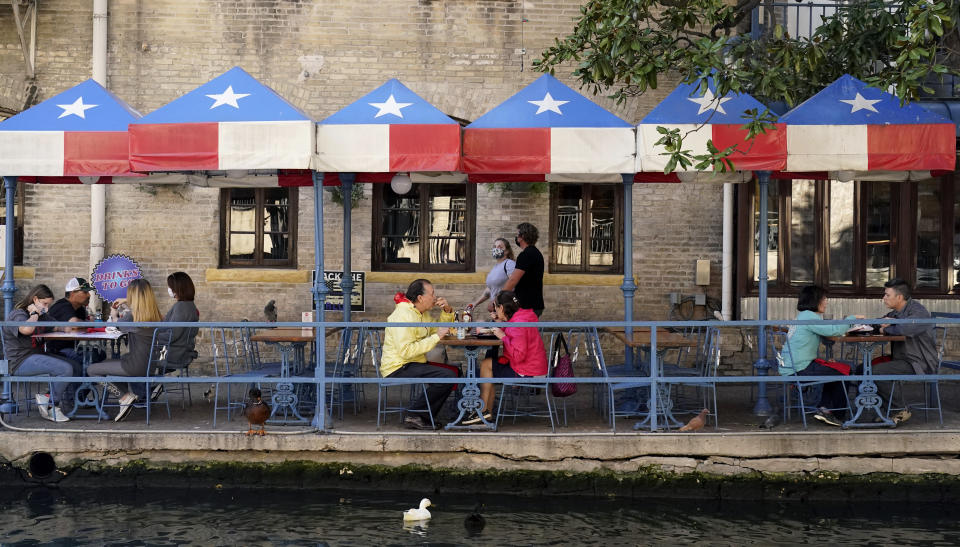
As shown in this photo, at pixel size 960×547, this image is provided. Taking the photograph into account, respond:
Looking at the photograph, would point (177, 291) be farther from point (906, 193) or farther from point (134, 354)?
point (906, 193)

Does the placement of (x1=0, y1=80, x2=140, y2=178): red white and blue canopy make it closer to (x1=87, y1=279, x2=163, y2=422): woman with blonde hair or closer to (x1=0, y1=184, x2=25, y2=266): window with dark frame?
(x1=87, y1=279, x2=163, y2=422): woman with blonde hair

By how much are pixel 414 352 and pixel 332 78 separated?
557 centimetres

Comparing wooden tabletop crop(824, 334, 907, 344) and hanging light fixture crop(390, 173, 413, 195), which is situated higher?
hanging light fixture crop(390, 173, 413, 195)

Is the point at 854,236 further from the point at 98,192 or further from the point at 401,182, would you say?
the point at 98,192

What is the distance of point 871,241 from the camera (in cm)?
1305

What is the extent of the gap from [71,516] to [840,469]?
20.1 ft

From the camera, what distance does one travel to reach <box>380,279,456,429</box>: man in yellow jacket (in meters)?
8.83

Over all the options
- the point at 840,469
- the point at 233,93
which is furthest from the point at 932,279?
the point at 233,93

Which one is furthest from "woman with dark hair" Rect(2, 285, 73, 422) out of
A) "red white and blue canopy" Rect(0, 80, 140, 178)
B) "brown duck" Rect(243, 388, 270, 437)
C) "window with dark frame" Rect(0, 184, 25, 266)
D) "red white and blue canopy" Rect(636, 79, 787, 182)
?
"red white and blue canopy" Rect(636, 79, 787, 182)

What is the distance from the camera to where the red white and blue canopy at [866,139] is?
29.1 ft

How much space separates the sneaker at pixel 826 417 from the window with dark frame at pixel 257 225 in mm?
7169

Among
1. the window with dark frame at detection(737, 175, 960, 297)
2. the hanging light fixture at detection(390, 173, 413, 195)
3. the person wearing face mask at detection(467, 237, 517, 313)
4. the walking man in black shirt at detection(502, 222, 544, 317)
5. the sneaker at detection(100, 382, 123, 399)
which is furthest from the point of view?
the window with dark frame at detection(737, 175, 960, 297)

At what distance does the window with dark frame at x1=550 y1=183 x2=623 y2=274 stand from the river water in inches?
207

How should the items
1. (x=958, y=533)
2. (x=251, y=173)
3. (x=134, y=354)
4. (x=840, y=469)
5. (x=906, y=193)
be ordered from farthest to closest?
1. (x=906, y=193)
2. (x=251, y=173)
3. (x=134, y=354)
4. (x=840, y=469)
5. (x=958, y=533)
